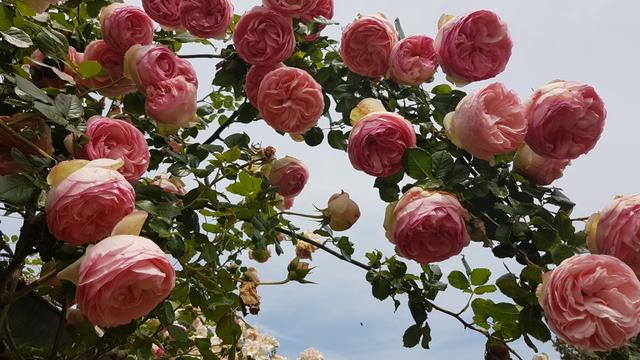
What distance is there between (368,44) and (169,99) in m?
0.51

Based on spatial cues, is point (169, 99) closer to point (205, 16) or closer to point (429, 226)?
point (205, 16)

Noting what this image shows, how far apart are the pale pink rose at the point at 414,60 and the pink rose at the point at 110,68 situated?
2.15ft

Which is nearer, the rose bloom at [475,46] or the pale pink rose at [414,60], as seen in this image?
the rose bloom at [475,46]

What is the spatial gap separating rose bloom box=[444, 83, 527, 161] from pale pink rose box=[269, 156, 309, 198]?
77 centimetres

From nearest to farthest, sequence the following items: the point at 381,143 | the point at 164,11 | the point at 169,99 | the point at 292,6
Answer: the point at 381,143, the point at 169,99, the point at 292,6, the point at 164,11

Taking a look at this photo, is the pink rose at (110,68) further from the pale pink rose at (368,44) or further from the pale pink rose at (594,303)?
the pale pink rose at (594,303)

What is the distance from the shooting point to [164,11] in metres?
1.46

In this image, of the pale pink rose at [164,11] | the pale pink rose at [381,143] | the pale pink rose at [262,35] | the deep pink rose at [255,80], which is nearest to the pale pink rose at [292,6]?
the pale pink rose at [262,35]

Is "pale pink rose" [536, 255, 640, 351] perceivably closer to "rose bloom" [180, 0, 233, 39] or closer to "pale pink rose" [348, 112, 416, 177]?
"pale pink rose" [348, 112, 416, 177]

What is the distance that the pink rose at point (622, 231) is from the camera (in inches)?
35.6

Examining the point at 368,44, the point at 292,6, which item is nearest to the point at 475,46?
the point at 368,44

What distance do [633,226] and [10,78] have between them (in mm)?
1119

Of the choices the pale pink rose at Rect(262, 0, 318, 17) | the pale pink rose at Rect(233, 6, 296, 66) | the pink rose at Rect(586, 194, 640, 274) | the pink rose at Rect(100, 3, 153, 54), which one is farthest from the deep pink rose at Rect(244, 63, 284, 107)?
the pink rose at Rect(586, 194, 640, 274)

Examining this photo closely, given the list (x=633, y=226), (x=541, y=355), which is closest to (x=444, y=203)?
(x=633, y=226)
